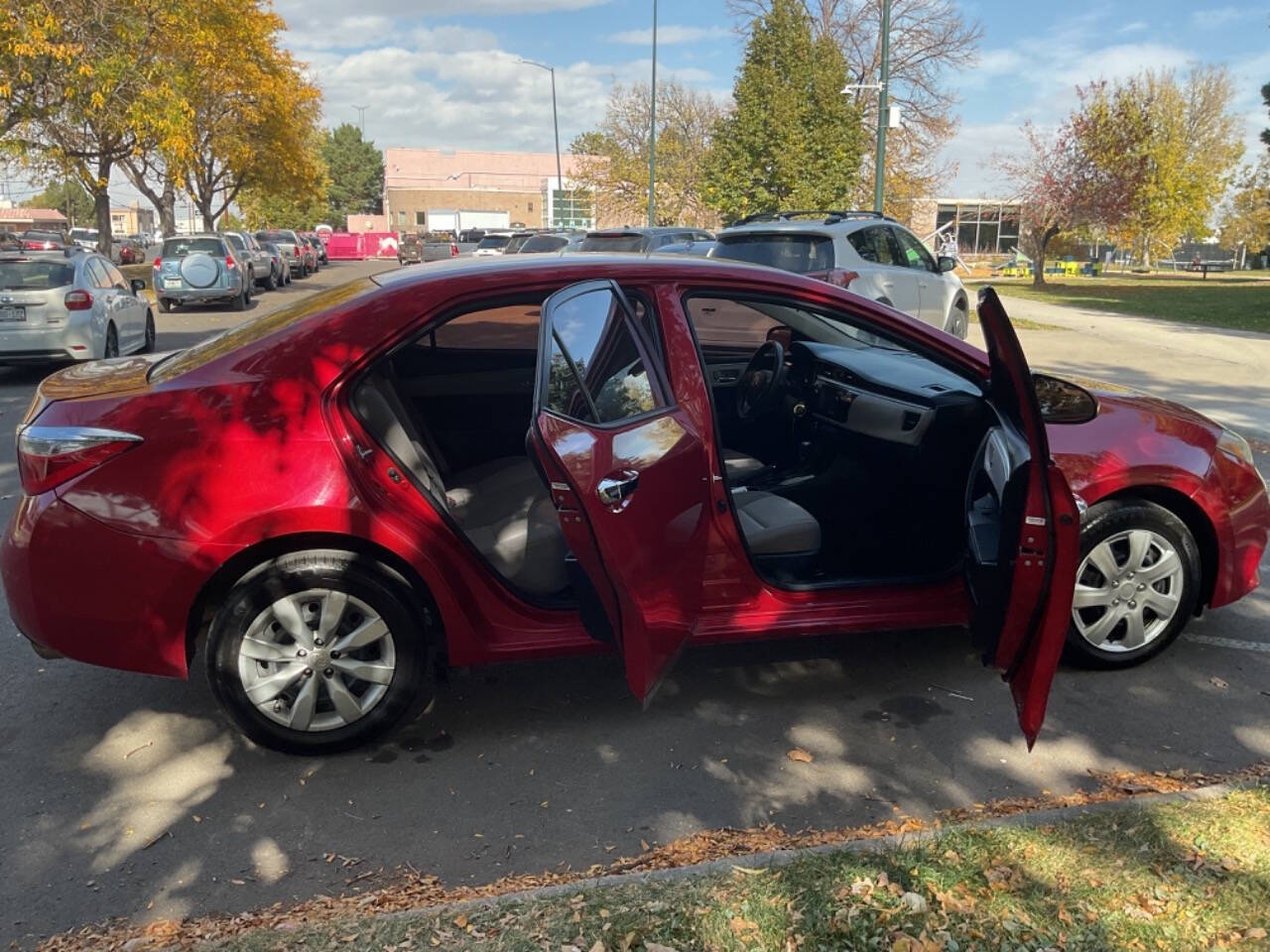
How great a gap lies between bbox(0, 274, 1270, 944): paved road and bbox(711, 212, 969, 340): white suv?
7.37 metres

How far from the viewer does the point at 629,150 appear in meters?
46.9

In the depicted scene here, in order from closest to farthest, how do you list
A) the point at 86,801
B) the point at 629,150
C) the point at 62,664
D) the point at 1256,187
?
the point at 86,801 < the point at 62,664 < the point at 629,150 < the point at 1256,187

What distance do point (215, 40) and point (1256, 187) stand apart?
154ft

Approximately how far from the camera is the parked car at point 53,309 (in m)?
11.9

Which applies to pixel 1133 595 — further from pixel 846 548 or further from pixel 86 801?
pixel 86 801

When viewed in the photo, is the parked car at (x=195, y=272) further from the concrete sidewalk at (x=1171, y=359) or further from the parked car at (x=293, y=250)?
the parked car at (x=293, y=250)

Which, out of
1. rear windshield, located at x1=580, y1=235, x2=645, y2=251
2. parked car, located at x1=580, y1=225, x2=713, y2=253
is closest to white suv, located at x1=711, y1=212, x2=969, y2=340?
parked car, located at x1=580, y1=225, x2=713, y2=253

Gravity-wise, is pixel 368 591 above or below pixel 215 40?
below

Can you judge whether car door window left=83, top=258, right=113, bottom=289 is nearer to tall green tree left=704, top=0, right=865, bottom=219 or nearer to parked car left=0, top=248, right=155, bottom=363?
parked car left=0, top=248, right=155, bottom=363

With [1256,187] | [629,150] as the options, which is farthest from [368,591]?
[1256,187]

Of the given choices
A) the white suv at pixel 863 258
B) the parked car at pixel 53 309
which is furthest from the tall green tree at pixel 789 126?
the parked car at pixel 53 309

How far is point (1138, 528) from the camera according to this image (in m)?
4.02

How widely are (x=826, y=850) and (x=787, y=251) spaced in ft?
31.5

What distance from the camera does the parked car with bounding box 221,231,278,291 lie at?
2567 cm
